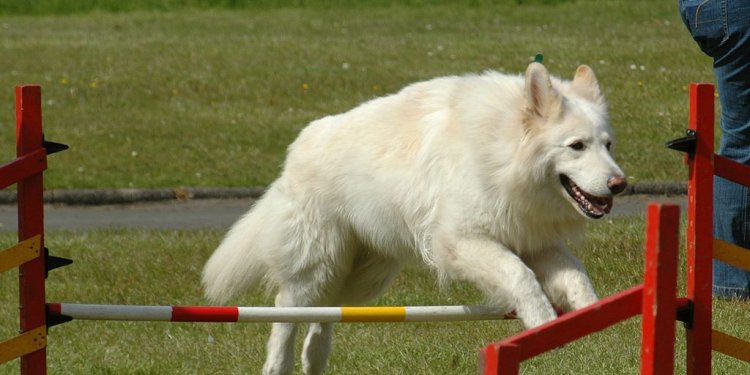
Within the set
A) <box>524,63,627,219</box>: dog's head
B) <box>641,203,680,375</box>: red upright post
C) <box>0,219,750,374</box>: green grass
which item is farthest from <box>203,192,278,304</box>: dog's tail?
<box>641,203,680,375</box>: red upright post

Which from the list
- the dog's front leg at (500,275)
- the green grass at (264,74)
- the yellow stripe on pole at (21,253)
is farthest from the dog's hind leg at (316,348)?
the green grass at (264,74)

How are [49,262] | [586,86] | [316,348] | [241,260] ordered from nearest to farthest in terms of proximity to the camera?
[49,262], [586,86], [316,348], [241,260]

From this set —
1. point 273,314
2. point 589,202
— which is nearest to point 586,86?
point 589,202

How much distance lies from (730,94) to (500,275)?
6.76 feet

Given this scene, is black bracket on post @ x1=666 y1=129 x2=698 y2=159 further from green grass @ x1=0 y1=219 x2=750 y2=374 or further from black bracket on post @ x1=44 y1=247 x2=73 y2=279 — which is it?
black bracket on post @ x1=44 y1=247 x2=73 y2=279

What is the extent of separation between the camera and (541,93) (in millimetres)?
5031

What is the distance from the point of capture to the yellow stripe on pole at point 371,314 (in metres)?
4.91

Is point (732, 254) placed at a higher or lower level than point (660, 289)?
lower

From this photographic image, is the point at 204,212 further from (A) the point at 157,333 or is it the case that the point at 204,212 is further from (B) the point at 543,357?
(B) the point at 543,357

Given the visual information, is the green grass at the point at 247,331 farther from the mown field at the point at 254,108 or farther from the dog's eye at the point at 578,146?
the dog's eye at the point at 578,146

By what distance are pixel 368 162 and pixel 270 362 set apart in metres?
1.13

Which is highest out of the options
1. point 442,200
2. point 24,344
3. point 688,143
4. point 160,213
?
Result: point 688,143

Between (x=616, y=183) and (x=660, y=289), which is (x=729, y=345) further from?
(x=660, y=289)

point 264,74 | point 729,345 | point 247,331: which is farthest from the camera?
point 264,74
